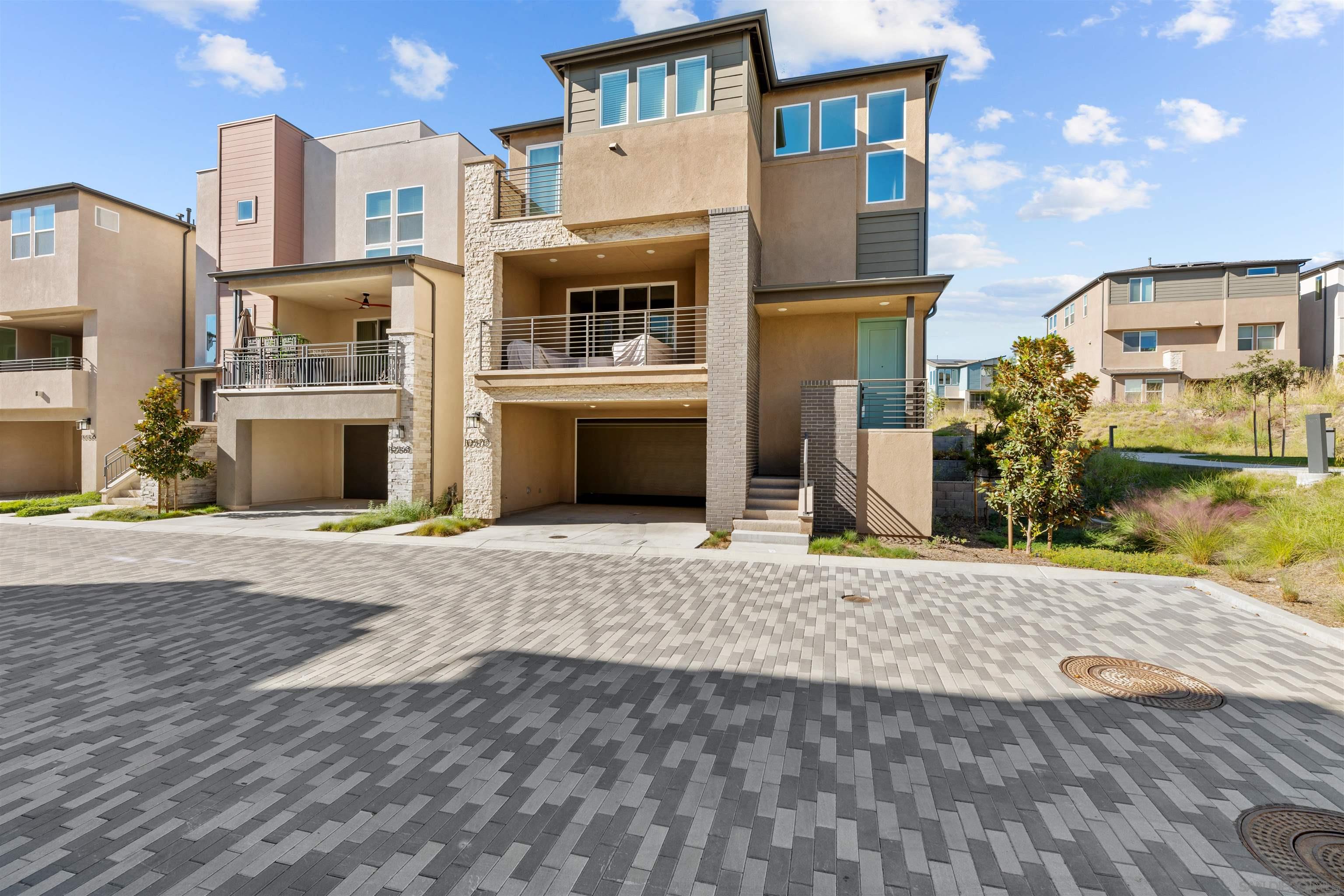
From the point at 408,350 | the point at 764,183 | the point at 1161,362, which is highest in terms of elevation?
the point at 764,183

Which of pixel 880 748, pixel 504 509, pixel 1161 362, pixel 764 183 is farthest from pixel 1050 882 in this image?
pixel 1161 362

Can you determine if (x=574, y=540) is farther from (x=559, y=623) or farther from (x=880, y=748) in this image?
(x=880, y=748)

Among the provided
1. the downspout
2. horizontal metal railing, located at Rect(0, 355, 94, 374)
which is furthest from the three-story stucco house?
horizontal metal railing, located at Rect(0, 355, 94, 374)

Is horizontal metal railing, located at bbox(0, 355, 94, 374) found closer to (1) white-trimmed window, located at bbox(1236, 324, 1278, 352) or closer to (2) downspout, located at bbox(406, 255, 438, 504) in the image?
(2) downspout, located at bbox(406, 255, 438, 504)

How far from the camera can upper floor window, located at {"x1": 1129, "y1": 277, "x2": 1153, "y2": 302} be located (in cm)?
3197

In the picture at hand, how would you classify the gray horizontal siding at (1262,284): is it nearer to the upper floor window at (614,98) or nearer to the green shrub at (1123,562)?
the green shrub at (1123,562)

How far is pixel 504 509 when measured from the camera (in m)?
14.9

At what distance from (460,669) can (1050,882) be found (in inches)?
177

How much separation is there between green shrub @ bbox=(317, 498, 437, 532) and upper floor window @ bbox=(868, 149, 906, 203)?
1340cm

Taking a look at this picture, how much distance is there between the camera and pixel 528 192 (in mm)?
15719

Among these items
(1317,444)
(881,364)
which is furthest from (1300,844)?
(1317,444)

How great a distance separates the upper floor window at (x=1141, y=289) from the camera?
32.0 m

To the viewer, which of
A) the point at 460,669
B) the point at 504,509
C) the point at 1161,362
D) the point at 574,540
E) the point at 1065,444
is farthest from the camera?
the point at 1161,362

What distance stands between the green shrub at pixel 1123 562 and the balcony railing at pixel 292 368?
50.9 feet
